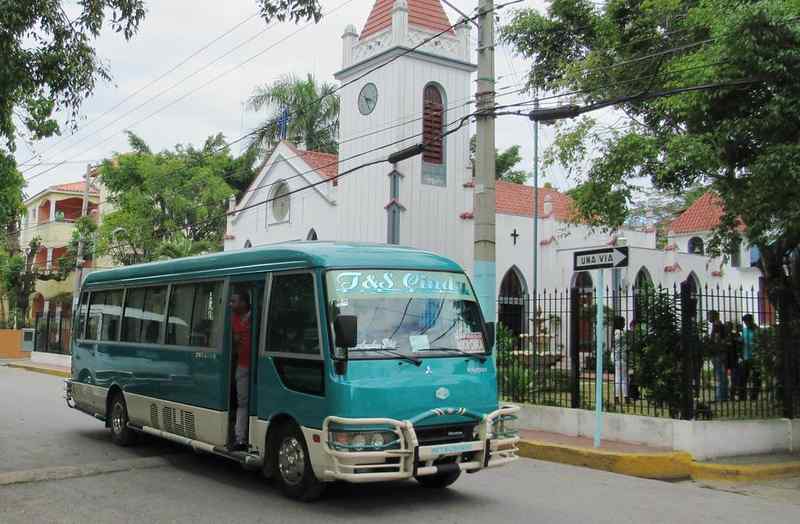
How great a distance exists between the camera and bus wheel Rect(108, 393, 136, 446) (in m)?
11.0

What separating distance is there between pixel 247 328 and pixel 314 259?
57.2 inches

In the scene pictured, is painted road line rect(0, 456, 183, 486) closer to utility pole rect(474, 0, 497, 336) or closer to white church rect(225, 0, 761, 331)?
utility pole rect(474, 0, 497, 336)

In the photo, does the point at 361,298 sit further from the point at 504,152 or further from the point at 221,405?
the point at 504,152

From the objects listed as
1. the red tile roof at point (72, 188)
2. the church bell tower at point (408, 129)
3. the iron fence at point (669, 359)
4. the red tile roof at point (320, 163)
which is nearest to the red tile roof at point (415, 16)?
the church bell tower at point (408, 129)

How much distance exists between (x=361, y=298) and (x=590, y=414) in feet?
18.3

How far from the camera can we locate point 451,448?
7117 millimetres

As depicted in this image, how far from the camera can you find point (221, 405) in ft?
28.1

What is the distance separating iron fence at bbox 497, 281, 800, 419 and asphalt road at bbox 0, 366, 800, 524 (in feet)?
6.14

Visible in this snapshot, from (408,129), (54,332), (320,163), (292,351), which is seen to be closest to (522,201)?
(408,129)

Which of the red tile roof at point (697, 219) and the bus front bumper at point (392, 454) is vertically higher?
the red tile roof at point (697, 219)

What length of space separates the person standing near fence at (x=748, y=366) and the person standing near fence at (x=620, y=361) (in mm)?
1615

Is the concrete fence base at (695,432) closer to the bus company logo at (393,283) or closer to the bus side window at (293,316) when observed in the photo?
the bus company logo at (393,283)

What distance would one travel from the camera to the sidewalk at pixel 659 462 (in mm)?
9641

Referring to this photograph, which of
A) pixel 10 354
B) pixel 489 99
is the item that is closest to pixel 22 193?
pixel 489 99
